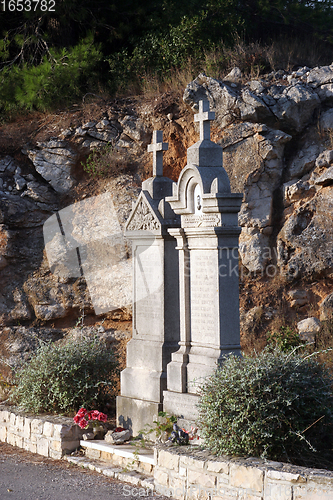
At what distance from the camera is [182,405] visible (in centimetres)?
580

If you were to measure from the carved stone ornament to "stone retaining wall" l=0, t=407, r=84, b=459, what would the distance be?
252 centimetres

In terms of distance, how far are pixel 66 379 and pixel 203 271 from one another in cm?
242

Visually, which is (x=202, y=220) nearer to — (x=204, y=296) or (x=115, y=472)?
(x=204, y=296)

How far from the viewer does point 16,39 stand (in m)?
13.5

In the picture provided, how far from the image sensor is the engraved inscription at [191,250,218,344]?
5695mm

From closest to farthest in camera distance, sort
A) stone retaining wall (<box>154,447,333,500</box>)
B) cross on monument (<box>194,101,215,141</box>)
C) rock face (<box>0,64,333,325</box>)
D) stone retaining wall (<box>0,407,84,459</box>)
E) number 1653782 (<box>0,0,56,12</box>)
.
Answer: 1. stone retaining wall (<box>154,447,333,500</box>)
2. cross on monument (<box>194,101,215,141</box>)
3. stone retaining wall (<box>0,407,84,459</box>)
4. rock face (<box>0,64,333,325</box>)
5. number 1653782 (<box>0,0,56,12</box>)

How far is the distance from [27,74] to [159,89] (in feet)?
10.5

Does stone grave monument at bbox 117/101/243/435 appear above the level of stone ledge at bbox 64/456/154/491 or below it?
above

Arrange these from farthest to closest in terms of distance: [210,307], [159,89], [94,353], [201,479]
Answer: [159,89] → [94,353] → [210,307] → [201,479]

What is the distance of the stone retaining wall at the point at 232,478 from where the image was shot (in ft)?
12.7

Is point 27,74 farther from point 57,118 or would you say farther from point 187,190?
point 187,190

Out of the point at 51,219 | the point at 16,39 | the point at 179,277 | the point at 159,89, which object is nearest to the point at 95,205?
the point at 51,219

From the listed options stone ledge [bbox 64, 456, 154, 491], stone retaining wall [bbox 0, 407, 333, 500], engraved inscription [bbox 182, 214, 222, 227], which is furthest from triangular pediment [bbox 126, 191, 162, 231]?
stone ledge [bbox 64, 456, 154, 491]

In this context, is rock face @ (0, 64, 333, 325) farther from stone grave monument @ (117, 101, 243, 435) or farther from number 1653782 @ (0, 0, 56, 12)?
stone grave monument @ (117, 101, 243, 435)
